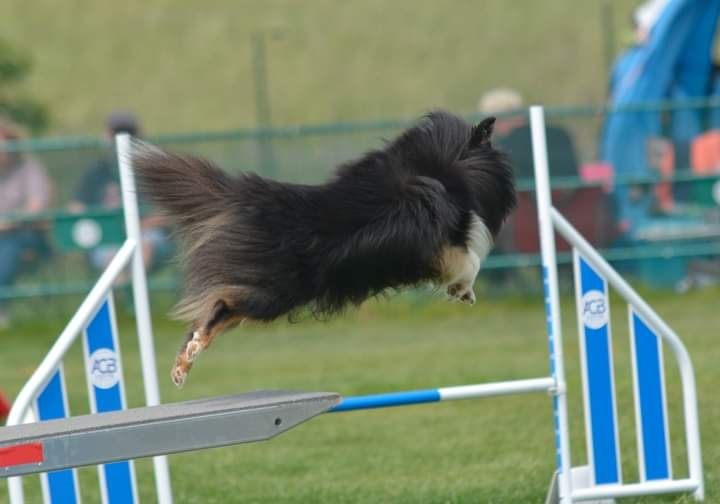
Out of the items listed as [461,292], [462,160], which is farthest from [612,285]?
[462,160]

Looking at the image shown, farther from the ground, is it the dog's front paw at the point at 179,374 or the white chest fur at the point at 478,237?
the white chest fur at the point at 478,237

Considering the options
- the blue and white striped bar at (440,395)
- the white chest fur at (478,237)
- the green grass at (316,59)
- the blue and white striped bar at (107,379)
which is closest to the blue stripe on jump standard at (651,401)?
the blue and white striped bar at (440,395)

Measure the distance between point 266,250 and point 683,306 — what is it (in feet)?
23.9

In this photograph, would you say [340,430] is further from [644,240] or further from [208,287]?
[644,240]

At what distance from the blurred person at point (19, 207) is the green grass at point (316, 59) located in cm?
875

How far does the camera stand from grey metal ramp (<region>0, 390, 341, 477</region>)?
369cm

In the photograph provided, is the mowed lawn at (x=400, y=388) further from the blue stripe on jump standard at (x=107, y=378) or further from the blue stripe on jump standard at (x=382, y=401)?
the blue stripe on jump standard at (x=107, y=378)

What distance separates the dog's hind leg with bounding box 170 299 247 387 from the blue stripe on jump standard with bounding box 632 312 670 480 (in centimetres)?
168

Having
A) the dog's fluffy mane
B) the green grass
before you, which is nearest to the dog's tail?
the dog's fluffy mane

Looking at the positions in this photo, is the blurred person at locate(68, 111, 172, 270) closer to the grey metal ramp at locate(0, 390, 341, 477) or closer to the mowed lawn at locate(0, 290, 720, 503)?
the mowed lawn at locate(0, 290, 720, 503)

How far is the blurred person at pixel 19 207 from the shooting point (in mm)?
10539

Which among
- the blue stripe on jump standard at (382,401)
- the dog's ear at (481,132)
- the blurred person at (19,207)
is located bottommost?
the blue stripe on jump standard at (382,401)

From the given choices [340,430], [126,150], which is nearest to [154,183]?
[126,150]

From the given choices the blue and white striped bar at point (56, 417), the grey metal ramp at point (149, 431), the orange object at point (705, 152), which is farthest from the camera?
the orange object at point (705, 152)
